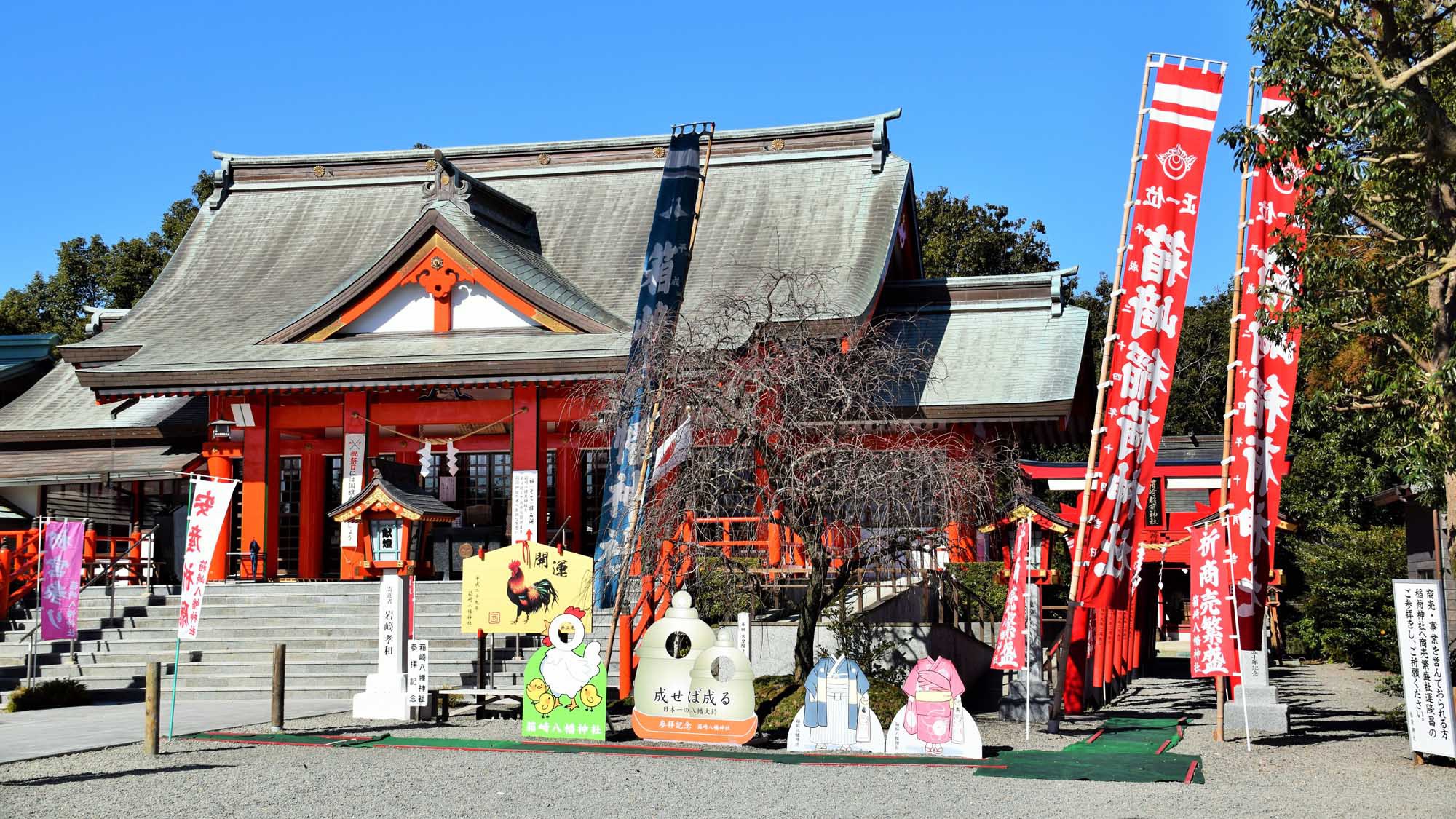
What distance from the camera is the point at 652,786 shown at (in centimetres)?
1002

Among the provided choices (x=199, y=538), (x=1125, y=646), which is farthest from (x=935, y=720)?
(x=1125, y=646)

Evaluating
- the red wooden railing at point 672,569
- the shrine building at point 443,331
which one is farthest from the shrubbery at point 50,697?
the red wooden railing at point 672,569

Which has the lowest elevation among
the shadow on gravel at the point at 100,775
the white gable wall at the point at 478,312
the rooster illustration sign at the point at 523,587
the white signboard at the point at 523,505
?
the shadow on gravel at the point at 100,775

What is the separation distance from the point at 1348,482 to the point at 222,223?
23.1 meters

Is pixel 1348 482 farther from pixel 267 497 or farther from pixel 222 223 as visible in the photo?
pixel 222 223

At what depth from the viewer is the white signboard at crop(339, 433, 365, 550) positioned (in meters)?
20.6

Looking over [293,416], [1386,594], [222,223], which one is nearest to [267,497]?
[293,416]

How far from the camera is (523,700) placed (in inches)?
489

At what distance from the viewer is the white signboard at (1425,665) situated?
1054 cm

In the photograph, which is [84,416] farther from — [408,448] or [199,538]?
[199,538]

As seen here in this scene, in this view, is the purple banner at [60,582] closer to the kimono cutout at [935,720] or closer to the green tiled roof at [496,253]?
the green tiled roof at [496,253]

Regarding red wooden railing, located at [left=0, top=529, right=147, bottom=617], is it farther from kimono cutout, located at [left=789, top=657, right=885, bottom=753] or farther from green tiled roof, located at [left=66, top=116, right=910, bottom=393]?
kimono cutout, located at [left=789, top=657, right=885, bottom=753]

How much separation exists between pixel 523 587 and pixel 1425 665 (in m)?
8.18

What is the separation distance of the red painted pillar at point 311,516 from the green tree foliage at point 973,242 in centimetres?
2117
